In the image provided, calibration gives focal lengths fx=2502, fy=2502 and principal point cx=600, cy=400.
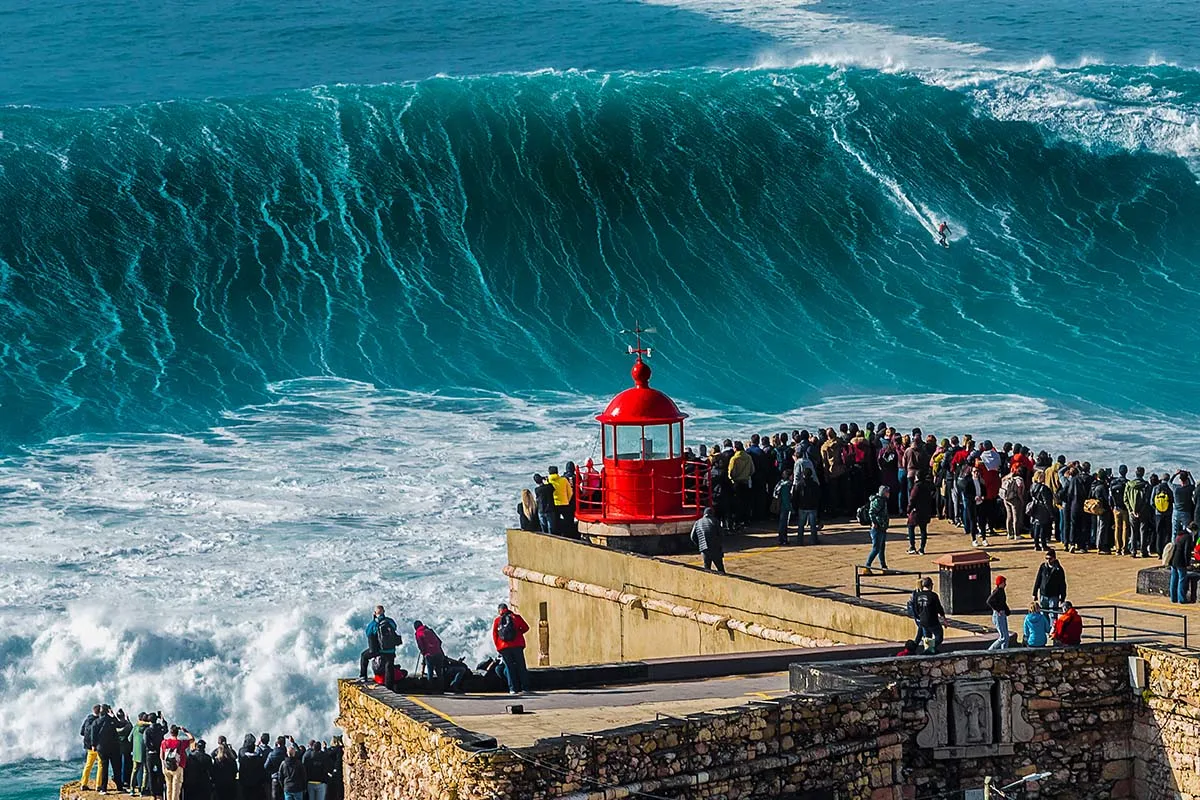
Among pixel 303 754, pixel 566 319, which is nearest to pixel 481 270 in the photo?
pixel 566 319

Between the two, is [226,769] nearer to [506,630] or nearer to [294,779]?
[294,779]

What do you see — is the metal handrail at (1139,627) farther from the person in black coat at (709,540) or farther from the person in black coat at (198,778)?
the person in black coat at (198,778)

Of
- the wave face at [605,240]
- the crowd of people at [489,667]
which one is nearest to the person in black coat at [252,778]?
the crowd of people at [489,667]

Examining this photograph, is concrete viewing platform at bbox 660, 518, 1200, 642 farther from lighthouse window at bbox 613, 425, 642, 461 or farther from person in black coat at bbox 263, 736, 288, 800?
person in black coat at bbox 263, 736, 288, 800

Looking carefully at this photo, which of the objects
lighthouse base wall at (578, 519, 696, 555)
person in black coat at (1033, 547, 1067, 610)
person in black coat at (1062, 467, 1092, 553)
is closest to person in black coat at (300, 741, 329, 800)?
lighthouse base wall at (578, 519, 696, 555)

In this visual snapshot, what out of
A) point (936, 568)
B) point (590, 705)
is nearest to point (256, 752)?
point (590, 705)

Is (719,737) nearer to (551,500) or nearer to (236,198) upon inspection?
(551,500)
